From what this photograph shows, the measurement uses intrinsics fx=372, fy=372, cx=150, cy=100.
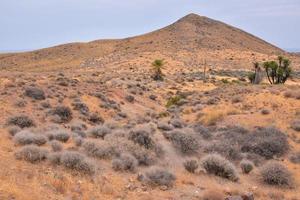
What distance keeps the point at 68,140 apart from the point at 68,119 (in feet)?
22.5

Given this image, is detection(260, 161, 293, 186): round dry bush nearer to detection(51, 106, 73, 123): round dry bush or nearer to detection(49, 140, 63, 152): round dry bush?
detection(49, 140, 63, 152): round dry bush

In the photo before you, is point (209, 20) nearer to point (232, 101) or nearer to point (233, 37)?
point (233, 37)

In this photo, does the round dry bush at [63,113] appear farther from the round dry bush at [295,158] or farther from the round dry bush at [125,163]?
the round dry bush at [295,158]

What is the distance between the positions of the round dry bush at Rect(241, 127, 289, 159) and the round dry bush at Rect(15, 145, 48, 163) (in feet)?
30.9

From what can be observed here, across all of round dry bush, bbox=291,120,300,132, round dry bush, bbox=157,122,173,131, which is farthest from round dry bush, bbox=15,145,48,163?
round dry bush, bbox=291,120,300,132

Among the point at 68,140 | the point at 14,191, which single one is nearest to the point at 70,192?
the point at 14,191

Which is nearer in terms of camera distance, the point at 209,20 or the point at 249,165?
the point at 249,165

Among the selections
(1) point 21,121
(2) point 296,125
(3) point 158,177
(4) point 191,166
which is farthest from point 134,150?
Answer: (2) point 296,125

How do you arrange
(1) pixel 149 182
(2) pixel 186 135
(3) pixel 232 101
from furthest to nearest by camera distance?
(3) pixel 232 101 → (2) pixel 186 135 → (1) pixel 149 182

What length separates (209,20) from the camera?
409 ft

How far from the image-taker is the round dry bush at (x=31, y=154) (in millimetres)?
12000

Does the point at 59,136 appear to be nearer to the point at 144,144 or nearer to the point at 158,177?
the point at 144,144

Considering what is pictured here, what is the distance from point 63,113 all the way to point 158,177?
1136 centimetres

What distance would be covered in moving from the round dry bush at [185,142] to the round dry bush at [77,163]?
564cm
